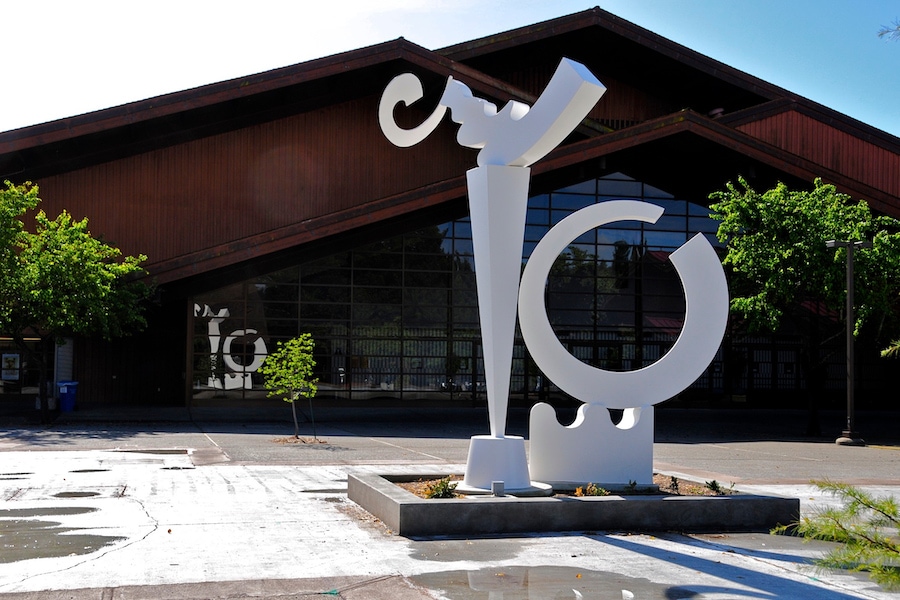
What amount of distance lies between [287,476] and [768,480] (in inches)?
293

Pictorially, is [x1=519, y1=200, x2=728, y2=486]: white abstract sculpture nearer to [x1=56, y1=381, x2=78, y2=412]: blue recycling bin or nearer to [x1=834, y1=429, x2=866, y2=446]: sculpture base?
[x1=834, y1=429, x2=866, y2=446]: sculpture base

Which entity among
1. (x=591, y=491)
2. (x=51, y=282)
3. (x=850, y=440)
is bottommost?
(x=850, y=440)

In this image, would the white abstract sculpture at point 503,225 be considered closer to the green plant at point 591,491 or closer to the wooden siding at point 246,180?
the green plant at point 591,491

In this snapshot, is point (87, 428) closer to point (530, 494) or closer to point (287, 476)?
point (287, 476)

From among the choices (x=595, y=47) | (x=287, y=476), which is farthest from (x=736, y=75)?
(x=287, y=476)

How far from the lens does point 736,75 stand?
118 ft

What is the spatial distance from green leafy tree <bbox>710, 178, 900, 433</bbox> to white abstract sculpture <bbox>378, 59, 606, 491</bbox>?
50.9 feet

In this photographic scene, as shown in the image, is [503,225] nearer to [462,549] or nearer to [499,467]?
[499,467]

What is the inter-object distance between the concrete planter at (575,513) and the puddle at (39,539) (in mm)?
2742

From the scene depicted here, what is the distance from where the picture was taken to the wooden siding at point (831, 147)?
31625 millimetres

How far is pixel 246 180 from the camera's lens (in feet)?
105

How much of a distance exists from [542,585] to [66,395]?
940 inches

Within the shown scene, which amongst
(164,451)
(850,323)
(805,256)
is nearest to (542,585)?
(164,451)

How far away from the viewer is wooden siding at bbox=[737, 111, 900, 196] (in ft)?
104
